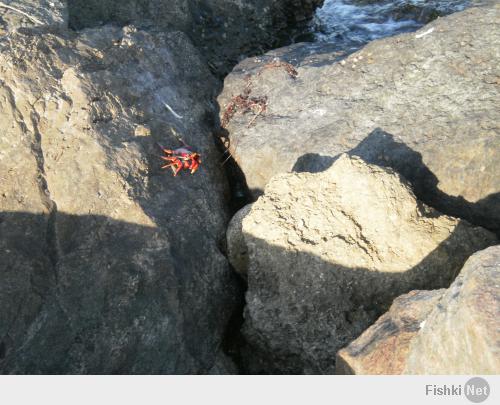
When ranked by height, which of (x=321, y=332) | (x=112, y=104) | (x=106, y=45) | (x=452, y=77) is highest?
(x=106, y=45)

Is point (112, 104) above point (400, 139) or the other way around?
above

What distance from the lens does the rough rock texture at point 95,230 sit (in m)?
3.47

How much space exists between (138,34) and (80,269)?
288cm

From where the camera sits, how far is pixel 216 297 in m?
4.12

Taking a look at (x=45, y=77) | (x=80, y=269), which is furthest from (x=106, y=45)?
(x=80, y=269)

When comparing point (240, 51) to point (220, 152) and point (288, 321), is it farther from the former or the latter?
point (288, 321)

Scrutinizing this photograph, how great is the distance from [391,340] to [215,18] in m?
5.66

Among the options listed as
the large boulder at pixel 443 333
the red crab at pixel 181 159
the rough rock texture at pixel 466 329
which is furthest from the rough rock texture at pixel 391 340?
the red crab at pixel 181 159

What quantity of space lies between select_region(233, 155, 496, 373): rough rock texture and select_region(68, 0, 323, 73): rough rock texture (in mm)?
Result: 3766

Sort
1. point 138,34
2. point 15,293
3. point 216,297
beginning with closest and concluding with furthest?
1. point 15,293
2. point 216,297
3. point 138,34

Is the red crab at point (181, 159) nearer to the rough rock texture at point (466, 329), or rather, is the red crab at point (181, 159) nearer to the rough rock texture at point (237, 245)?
the rough rock texture at point (237, 245)

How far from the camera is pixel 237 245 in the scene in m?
4.22

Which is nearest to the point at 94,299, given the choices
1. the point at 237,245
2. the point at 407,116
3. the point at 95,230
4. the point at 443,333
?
the point at 95,230

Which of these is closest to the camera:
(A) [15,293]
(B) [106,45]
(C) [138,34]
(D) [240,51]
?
(A) [15,293]
